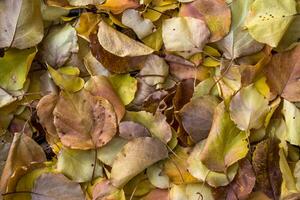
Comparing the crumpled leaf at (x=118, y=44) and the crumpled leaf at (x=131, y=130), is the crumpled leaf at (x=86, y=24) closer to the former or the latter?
the crumpled leaf at (x=118, y=44)

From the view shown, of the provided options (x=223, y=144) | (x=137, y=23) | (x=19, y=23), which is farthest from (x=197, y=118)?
(x=19, y=23)

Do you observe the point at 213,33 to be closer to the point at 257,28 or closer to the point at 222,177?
the point at 257,28

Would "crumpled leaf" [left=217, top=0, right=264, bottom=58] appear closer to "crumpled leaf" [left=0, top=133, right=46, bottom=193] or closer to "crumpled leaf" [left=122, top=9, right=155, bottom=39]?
"crumpled leaf" [left=122, top=9, right=155, bottom=39]

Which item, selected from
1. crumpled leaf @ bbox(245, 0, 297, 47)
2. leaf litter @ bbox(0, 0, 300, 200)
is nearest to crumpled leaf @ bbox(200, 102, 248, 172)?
leaf litter @ bbox(0, 0, 300, 200)

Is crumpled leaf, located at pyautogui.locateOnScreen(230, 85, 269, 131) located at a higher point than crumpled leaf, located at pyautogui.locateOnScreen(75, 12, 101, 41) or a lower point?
lower

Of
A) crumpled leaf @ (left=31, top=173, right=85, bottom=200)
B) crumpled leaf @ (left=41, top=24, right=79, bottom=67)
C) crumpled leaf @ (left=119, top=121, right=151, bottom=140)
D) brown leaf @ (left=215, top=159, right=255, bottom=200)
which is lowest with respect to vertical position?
crumpled leaf @ (left=31, top=173, right=85, bottom=200)
